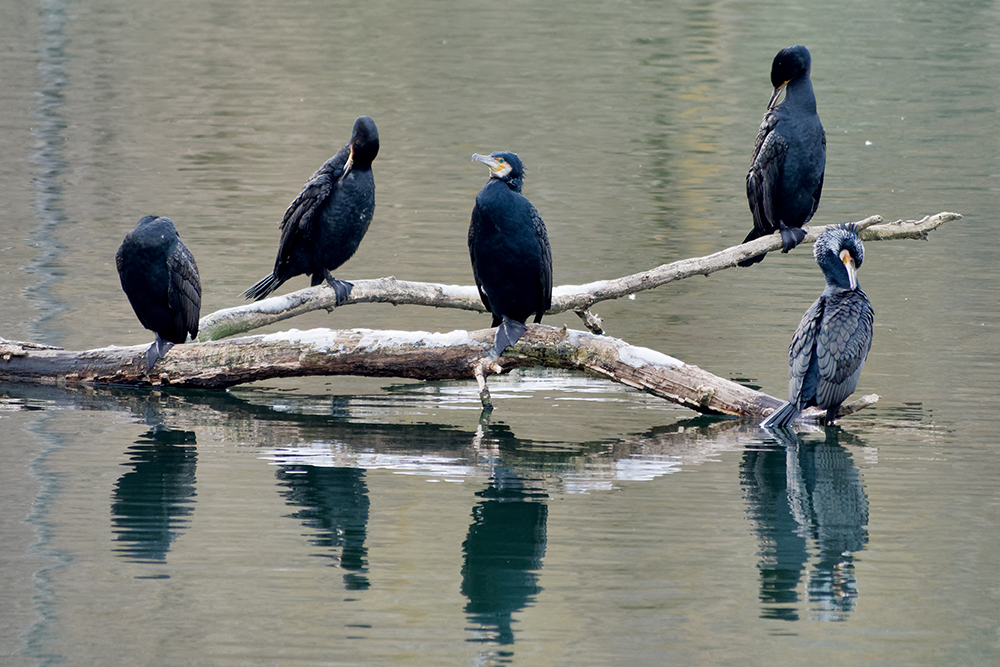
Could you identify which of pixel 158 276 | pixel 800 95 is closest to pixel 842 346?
pixel 800 95

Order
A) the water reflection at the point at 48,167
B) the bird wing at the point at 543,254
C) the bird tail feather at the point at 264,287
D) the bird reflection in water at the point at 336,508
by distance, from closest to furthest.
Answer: the bird reflection in water at the point at 336,508 < the bird wing at the point at 543,254 < the bird tail feather at the point at 264,287 < the water reflection at the point at 48,167

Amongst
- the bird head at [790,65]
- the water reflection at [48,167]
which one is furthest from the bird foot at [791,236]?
the water reflection at [48,167]

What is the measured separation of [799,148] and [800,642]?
13.0 ft

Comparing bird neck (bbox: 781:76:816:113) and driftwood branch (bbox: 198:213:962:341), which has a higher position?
bird neck (bbox: 781:76:816:113)

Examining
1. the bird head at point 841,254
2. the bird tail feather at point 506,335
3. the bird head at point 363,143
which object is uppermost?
the bird head at point 363,143

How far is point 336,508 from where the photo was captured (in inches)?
189

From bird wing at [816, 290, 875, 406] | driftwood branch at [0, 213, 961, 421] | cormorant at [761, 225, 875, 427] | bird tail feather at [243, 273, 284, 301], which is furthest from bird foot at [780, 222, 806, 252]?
bird tail feather at [243, 273, 284, 301]

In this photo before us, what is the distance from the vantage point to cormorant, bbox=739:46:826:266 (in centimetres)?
709

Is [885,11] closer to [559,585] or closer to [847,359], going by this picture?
[847,359]

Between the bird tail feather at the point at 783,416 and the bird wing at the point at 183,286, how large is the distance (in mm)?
2619

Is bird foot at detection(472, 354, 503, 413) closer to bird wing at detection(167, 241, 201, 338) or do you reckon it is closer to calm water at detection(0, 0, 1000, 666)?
calm water at detection(0, 0, 1000, 666)

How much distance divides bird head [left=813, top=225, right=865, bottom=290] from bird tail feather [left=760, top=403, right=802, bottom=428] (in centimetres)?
56

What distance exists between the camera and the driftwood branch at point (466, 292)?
6.50m

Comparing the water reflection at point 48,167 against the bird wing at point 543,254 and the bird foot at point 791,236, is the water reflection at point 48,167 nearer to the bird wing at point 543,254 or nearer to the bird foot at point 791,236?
the bird wing at point 543,254
